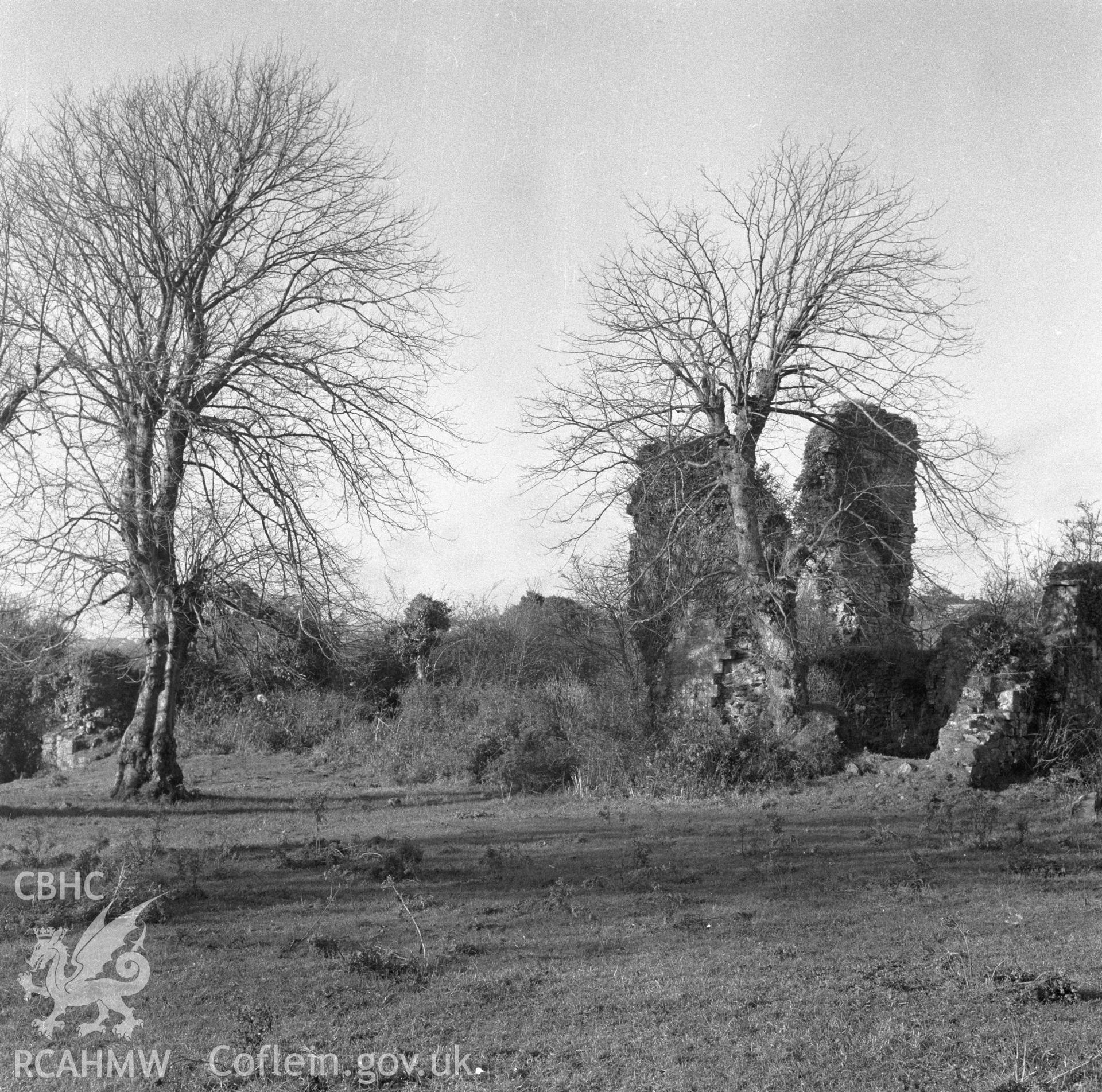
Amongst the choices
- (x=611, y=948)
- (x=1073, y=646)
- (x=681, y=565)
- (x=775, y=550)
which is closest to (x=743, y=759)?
(x=775, y=550)

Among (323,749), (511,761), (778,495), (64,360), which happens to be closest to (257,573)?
(64,360)

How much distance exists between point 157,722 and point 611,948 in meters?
10.4

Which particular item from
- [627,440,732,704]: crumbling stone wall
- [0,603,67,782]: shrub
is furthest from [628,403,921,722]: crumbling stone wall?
[0,603,67,782]: shrub

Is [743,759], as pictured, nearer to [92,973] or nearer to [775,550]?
[775,550]

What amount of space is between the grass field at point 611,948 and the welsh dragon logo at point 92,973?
0.09 m

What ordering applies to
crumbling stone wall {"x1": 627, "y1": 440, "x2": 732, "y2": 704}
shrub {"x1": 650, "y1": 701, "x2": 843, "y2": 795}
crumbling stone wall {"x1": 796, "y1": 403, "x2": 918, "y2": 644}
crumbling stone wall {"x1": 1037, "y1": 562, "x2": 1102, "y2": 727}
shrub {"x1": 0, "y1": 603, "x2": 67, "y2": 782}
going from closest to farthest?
crumbling stone wall {"x1": 1037, "y1": 562, "x2": 1102, "y2": 727}
shrub {"x1": 650, "y1": 701, "x2": 843, "y2": 795}
crumbling stone wall {"x1": 627, "y1": 440, "x2": 732, "y2": 704}
crumbling stone wall {"x1": 796, "y1": 403, "x2": 918, "y2": 644}
shrub {"x1": 0, "y1": 603, "x2": 67, "y2": 782}

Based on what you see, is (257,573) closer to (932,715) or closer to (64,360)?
(64,360)

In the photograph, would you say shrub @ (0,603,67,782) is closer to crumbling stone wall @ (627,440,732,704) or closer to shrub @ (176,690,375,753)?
shrub @ (176,690,375,753)

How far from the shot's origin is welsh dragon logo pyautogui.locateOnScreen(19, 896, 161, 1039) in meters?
5.91

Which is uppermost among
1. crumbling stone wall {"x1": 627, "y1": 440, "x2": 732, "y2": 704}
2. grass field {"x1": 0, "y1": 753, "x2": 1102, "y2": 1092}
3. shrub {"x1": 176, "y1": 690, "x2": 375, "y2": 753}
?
crumbling stone wall {"x1": 627, "y1": 440, "x2": 732, "y2": 704}

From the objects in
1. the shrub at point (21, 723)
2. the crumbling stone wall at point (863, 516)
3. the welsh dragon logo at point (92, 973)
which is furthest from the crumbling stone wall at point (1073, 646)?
the shrub at point (21, 723)

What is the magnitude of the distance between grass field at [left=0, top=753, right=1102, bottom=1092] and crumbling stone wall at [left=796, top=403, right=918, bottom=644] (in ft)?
22.4

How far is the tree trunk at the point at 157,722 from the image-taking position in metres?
15.2

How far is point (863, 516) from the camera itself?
789 inches
